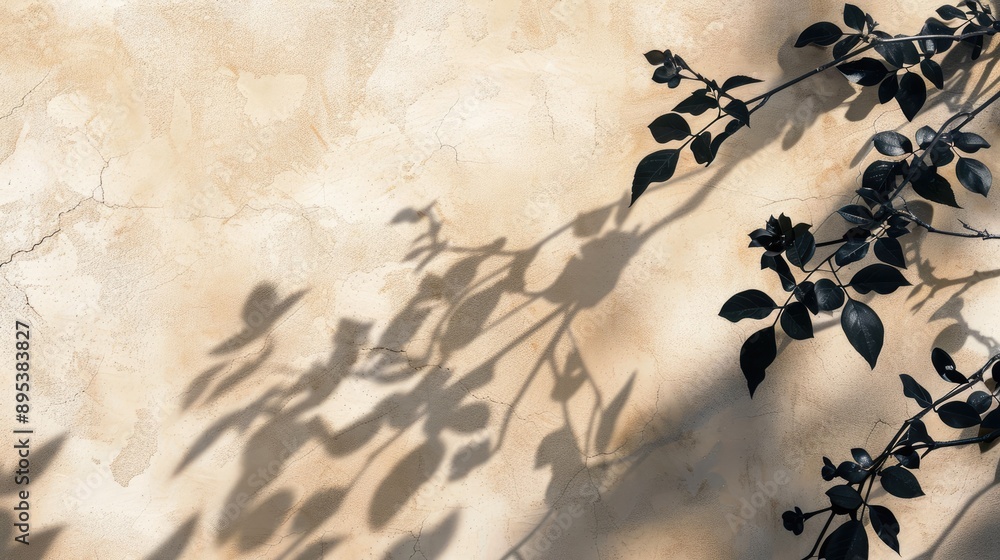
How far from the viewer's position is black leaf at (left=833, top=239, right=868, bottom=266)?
1.80 meters

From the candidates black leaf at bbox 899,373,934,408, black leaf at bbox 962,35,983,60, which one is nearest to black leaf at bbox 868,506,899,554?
black leaf at bbox 899,373,934,408

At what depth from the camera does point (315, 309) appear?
9.32 ft

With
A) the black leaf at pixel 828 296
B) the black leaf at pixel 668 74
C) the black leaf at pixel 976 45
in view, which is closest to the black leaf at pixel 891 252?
the black leaf at pixel 828 296

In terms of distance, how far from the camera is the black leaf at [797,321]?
169 centimetres

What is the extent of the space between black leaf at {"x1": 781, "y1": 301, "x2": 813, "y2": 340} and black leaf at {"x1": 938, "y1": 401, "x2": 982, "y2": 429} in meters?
0.70

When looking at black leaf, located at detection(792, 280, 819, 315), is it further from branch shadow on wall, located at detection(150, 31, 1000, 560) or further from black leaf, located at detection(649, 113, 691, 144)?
branch shadow on wall, located at detection(150, 31, 1000, 560)

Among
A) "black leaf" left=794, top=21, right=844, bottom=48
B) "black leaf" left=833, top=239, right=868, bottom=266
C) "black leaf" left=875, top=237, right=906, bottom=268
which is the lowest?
"black leaf" left=875, top=237, right=906, bottom=268

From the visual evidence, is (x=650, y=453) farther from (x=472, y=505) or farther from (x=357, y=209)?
(x=357, y=209)

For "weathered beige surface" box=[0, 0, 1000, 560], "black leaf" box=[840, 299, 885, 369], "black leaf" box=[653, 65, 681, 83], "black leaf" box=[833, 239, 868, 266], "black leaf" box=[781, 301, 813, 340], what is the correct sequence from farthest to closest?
"weathered beige surface" box=[0, 0, 1000, 560] → "black leaf" box=[653, 65, 681, 83] → "black leaf" box=[833, 239, 868, 266] → "black leaf" box=[781, 301, 813, 340] → "black leaf" box=[840, 299, 885, 369]

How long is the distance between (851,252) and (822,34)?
1153 mm

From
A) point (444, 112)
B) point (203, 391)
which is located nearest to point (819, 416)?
point (444, 112)

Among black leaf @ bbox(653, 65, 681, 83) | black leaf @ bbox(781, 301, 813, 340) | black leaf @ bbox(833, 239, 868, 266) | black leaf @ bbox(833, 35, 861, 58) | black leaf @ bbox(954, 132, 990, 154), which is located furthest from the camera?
black leaf @ bbox(833, 35, 861, 58)

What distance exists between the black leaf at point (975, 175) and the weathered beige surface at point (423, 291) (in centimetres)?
57

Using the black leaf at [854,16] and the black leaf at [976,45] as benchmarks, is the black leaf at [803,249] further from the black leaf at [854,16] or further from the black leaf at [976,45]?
the black leaf at [976,45]
